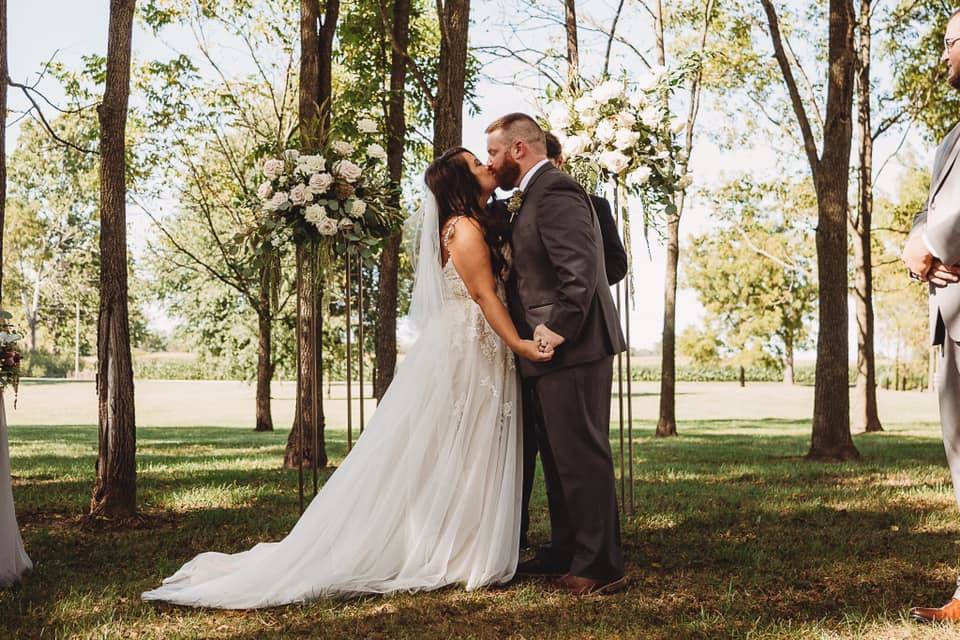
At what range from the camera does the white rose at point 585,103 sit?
696cm

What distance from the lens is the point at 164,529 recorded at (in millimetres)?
6938

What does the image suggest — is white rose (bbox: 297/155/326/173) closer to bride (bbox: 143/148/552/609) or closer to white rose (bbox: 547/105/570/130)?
bride (bbox: 143/148/552/609)

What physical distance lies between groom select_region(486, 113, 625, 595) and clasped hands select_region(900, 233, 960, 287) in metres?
1.67

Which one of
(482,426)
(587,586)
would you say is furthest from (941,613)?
(482,426)

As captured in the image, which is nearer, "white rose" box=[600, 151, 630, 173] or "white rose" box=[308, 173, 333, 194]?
"white rose" box=[308, 173, 333, 194]

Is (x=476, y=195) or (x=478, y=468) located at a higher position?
(x=476, y=195)

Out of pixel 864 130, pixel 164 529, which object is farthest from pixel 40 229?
pixel 164 529

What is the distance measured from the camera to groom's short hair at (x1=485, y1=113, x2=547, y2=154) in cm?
540

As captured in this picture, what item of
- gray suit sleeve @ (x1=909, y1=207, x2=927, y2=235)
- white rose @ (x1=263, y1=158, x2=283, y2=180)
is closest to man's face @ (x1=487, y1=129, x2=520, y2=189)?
white rose @ (x1=263, y1=158, x2=283, y2=180)

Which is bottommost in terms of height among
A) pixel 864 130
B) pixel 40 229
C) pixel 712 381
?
pixel 712 381

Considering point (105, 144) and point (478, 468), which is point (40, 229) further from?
point (478, 468)

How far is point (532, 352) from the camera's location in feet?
16.7

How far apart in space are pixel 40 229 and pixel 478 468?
2117 inches

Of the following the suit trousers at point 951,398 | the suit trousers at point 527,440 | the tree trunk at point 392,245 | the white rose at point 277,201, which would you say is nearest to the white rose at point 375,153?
the white rose at point 277,201
